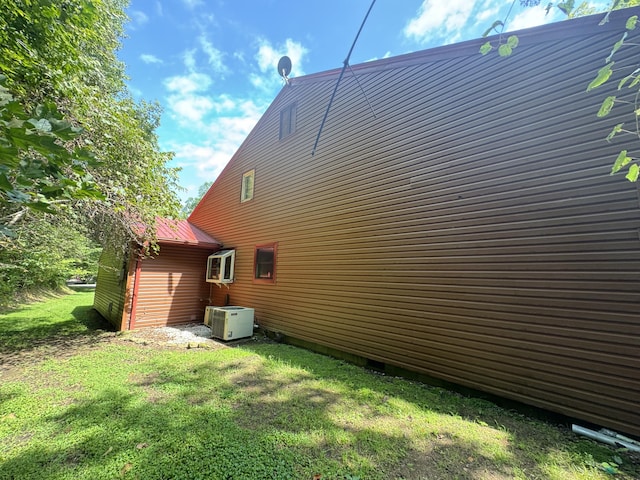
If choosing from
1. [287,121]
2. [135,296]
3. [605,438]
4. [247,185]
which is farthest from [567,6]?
[135,296]

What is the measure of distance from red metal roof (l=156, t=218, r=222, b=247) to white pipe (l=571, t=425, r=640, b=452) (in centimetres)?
873

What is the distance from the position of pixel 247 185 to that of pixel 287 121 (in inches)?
102

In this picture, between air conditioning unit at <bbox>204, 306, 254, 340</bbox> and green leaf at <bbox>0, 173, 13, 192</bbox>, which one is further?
air conditioning unit at <bbox>204, 306, 254, 340</bbox>

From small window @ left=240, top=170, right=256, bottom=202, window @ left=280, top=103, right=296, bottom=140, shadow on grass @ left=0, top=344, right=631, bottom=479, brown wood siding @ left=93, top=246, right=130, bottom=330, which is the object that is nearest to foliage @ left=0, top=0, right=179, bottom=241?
brown wood siding @ left=93, top=246, right=130, bottom=330

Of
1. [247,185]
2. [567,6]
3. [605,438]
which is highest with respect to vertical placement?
[247,185]

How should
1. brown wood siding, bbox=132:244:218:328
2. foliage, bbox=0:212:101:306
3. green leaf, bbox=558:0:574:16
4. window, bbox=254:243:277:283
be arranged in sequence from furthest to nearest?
brown wood siding, bbox=132:244:218:328 → window, bbox=254:243:277:283 → foliage, bbox=0:212:101:306 → green leaf, bbox=558:0:574:16

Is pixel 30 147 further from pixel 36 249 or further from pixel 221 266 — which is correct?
pixel 36 249

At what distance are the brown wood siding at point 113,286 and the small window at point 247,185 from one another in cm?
384

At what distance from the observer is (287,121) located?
26.5 ft

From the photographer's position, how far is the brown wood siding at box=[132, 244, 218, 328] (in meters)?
8.02

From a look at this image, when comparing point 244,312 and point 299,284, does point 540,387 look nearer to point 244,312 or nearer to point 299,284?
point 299,284

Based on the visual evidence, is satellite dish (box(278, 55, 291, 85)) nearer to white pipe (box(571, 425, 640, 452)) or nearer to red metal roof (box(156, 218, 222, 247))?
red metal roof (box(156, 218, 222, 247))

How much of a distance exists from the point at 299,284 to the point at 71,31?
19.3 feet

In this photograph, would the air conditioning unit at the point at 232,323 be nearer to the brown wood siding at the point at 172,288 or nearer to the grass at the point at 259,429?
the grass at the point at 259,429
